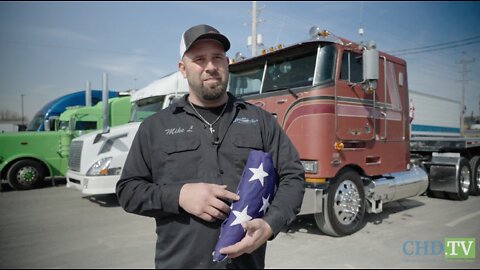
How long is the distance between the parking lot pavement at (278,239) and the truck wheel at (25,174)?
1.93 metres

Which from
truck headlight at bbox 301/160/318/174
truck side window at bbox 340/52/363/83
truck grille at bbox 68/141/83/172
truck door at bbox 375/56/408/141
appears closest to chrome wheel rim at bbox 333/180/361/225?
truck headlight at bbox 301/160/318/174

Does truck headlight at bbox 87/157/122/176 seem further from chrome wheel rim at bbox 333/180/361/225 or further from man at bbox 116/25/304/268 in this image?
man at bbox 116/25/304/268

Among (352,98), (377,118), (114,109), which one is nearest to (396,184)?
(377,118)

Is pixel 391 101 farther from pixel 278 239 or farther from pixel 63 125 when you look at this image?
pixel 63 125

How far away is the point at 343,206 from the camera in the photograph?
15.3ft

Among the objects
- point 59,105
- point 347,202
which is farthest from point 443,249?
point 59,105

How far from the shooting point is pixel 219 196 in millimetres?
1429

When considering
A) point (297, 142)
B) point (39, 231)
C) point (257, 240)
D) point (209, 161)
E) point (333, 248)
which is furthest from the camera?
point (39, 231)

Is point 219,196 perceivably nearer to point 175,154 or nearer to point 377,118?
point 175,154

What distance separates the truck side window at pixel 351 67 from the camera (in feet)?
15.1

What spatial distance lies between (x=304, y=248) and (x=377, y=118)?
2428 millimetres

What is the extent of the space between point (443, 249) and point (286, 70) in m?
3.23

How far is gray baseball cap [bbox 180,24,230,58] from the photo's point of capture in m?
1.65

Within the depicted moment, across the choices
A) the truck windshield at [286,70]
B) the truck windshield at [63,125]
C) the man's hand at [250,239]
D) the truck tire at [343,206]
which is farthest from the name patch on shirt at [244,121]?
the truck windshield at [63,125]
